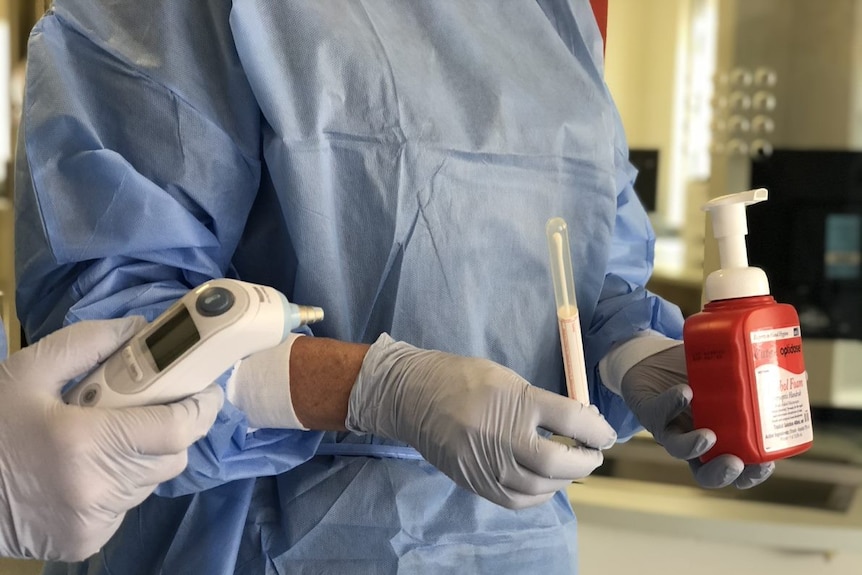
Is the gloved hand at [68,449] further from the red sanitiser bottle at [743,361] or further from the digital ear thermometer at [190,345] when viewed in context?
the red sanitiser bottle at [743,361]

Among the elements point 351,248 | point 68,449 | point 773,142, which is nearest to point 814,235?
point 773,142

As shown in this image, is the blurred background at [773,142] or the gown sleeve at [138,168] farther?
the blurred background at [773,142]

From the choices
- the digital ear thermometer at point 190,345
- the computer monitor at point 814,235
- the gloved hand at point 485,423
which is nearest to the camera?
the digital ear thermometer at point 190,345

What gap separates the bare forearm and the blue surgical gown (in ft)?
0.14

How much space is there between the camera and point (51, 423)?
0.59m

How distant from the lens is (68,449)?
0.58 meters

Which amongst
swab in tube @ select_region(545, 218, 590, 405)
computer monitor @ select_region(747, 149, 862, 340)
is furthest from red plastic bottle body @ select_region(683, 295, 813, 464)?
computer monitor @ select_region(747, 149, 862, 340)

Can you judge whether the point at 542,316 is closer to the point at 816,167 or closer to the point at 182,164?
the point at 182,164

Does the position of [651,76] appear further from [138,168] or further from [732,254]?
[138,168]

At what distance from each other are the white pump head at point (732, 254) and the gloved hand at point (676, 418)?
9cm

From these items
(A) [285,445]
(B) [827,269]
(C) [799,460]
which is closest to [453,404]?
(A) [285,445]

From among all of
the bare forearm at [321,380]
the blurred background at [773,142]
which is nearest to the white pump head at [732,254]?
the bare forearm at [321,380]

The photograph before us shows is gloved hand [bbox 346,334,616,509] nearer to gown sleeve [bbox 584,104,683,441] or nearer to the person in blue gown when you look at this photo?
the person in blue gown

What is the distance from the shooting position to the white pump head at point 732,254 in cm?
74
